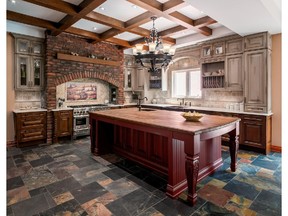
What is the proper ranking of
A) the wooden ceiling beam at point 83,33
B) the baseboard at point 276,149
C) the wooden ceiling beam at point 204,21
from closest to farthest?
1. the wooden ceiling beam at point 204,21
2. the baseboard at point 276,149
3. the wooden ceiling beam at point 83,33

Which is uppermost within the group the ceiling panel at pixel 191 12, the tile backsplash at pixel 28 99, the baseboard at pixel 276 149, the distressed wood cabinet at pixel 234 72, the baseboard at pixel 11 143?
the ceiling panel at pixel 191 12

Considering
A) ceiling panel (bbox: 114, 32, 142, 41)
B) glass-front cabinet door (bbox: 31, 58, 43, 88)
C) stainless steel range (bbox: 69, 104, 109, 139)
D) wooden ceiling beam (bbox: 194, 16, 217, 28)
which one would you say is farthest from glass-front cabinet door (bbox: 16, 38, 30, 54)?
wooden ceiling beam (bbox: 194, 16, 217, 28)

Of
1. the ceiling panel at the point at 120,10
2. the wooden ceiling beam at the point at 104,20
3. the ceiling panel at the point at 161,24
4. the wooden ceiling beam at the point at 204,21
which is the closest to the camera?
the ceiling panel at the point at 120,10

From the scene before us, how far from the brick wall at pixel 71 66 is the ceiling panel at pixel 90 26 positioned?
70 cm

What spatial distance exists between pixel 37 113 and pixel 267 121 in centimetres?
576

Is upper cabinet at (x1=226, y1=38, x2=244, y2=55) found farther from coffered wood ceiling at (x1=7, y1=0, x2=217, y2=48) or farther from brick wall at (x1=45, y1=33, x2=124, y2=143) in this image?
brick wall at (x1=45, y1=33, x2=124, y2=143)

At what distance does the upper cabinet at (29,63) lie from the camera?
15.4 feet

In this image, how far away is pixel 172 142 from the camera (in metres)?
2.47

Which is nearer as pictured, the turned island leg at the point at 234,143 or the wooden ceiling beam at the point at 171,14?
the turned island leg at the point at 234,143

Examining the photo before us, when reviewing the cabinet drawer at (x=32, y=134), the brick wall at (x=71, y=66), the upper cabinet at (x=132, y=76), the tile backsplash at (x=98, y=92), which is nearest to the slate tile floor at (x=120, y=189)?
the cabinet drawer at (x=32, y=134)

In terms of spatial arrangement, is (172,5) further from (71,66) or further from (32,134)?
(32,134)

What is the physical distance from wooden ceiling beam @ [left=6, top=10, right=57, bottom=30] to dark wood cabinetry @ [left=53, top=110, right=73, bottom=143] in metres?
2.24

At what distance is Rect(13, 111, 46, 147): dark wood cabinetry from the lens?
178 inches

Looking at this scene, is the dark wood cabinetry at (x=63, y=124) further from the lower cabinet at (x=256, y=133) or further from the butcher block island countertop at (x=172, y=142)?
the lower cabinet at (x=256, y=133)
